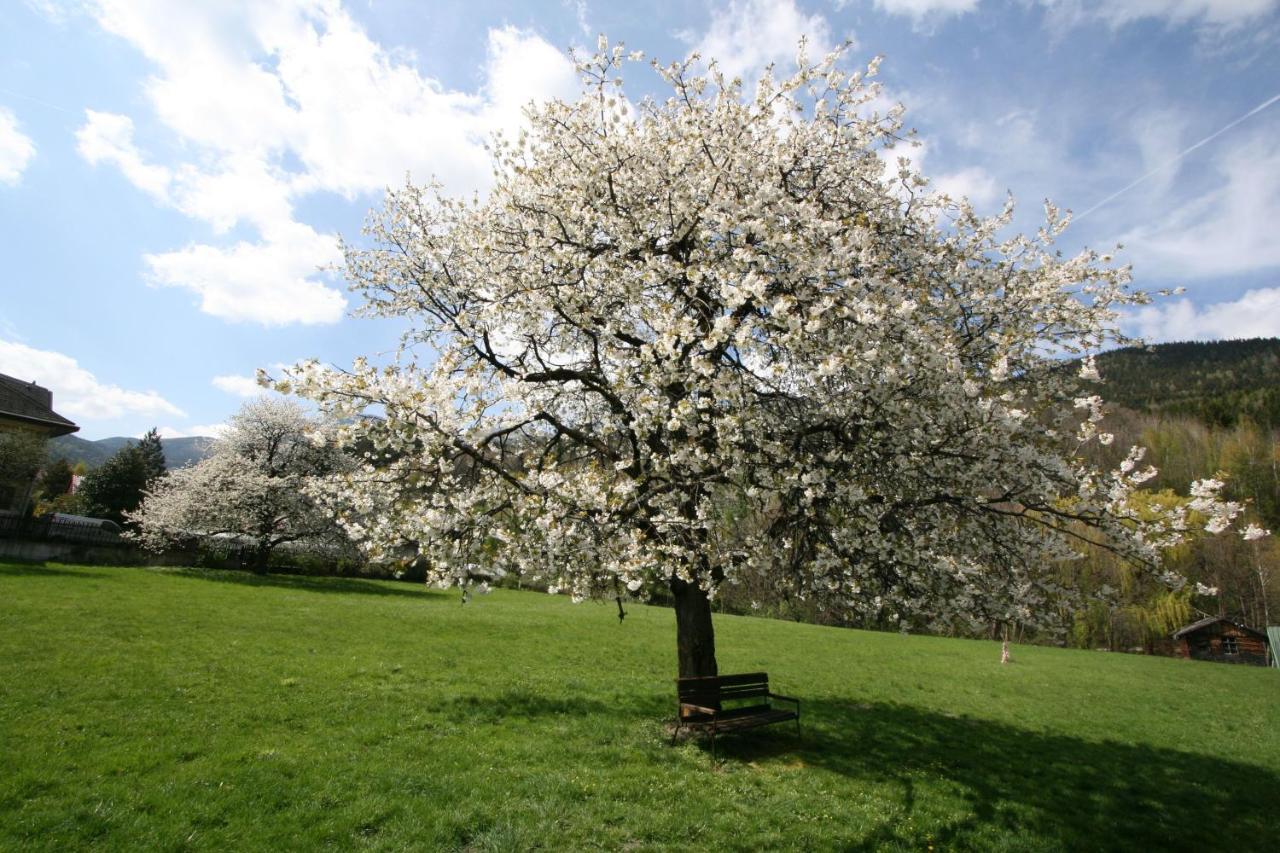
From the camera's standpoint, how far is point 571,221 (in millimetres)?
11195

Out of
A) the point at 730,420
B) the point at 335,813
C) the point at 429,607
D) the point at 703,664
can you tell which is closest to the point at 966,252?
the point at 730,420

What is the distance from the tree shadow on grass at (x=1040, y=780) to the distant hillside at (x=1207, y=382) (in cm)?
9664

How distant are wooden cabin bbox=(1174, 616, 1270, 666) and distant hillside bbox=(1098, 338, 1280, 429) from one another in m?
51.9

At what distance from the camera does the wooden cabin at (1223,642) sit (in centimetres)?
4640

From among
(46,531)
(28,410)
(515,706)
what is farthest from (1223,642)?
(28,410)

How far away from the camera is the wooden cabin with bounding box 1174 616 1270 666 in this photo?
152 feet

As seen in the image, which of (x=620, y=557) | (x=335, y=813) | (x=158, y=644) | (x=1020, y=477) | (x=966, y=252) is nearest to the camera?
(x=335, y=813)

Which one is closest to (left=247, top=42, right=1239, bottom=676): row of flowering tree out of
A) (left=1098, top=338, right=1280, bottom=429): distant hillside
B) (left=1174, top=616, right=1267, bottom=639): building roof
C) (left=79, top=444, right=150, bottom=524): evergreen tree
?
(left=1174, top=616, right=1267, bottom=639): building roof

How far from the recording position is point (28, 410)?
3622 centimetres

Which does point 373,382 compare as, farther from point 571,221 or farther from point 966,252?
point 966,252

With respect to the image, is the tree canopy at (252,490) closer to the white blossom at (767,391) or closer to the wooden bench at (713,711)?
the white blossom at (767,391)

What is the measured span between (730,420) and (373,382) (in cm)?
487

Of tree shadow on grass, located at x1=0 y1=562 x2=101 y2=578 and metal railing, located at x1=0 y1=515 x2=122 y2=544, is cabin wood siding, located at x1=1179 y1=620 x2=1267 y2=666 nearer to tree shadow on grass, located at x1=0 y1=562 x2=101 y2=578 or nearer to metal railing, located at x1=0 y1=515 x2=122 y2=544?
tree shadow on grass, located at x1=0 y1=562 x2=101 y2=578

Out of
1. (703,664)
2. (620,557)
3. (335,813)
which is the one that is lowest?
(335,813)
